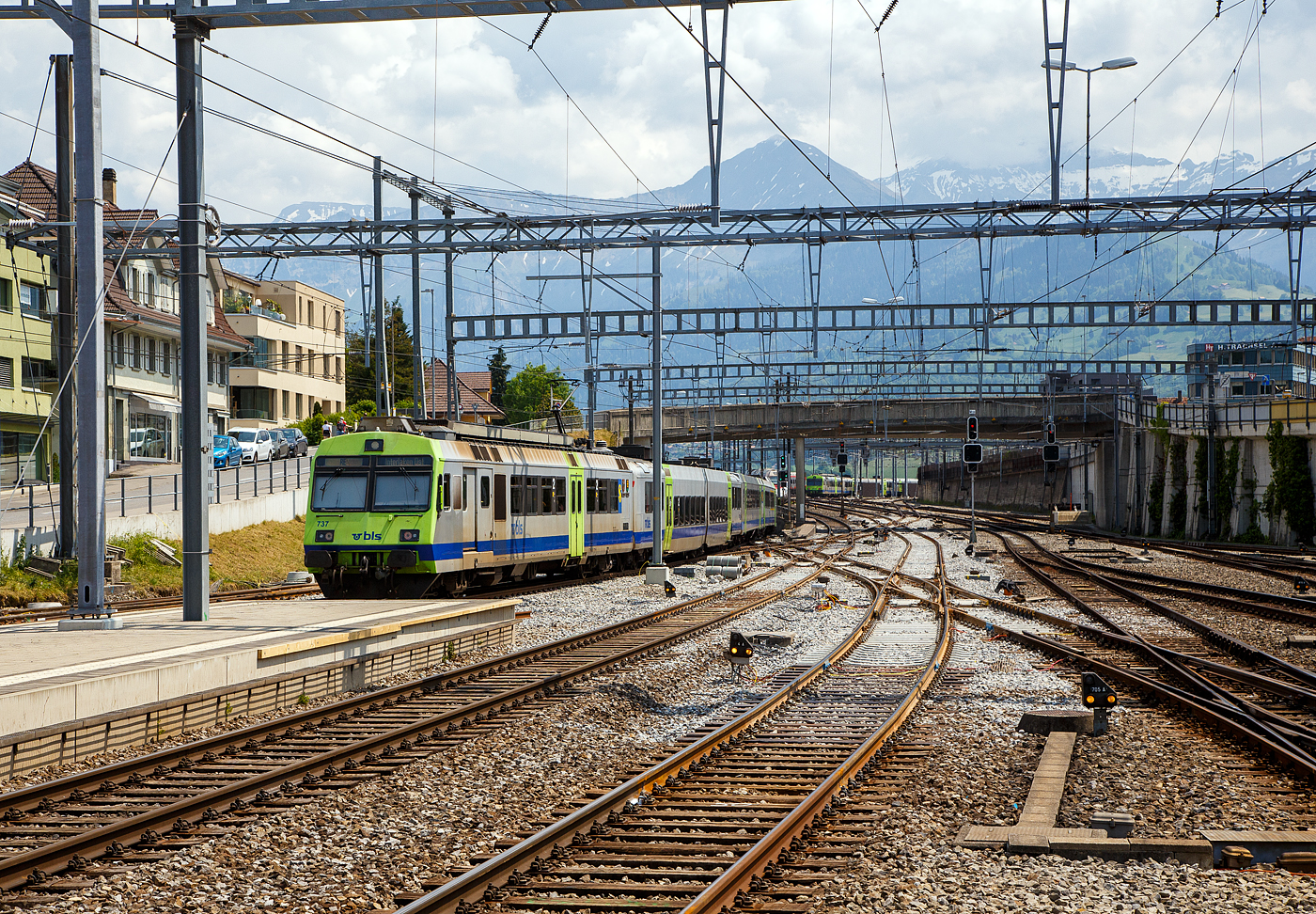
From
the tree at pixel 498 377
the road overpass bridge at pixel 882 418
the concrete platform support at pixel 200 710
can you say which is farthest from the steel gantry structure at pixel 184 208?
the tree at pixel 498 377

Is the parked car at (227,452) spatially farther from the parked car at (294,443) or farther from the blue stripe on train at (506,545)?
the blue stripe on train at (506,545)

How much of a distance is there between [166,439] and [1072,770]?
49.5m

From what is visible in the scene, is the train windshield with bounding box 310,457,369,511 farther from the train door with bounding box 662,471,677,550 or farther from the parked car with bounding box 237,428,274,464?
the parked car with bounding box 237,428,274,464

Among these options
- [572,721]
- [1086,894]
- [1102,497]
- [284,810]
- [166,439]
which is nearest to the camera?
[1086,894]

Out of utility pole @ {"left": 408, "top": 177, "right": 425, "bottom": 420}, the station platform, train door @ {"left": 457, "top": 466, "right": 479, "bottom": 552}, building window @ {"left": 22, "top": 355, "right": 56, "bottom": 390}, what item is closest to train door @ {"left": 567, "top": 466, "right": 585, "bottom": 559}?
utility pole @ {"left": 408, "top": 177, "right": 425, "bottom": 420}

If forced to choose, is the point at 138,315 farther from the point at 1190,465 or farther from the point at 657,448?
the point at 1190,465

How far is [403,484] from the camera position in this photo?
20984mm

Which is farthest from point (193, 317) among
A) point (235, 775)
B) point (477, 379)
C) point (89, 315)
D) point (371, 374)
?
point (477, 379)

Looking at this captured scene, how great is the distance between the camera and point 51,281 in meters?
42.2

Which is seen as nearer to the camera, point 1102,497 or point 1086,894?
point 1086,894

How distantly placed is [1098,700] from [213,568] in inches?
861

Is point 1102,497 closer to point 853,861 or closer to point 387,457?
point 387,457

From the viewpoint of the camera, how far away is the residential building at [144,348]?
45406 mm

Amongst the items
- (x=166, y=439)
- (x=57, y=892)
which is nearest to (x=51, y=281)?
(x=166, y=439)
